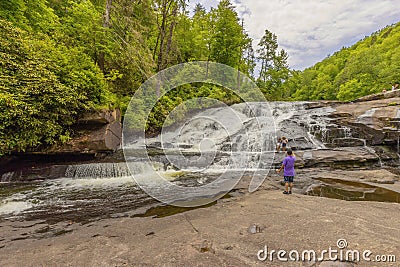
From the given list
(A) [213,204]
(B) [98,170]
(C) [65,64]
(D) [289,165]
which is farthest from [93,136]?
(D) [289,165]

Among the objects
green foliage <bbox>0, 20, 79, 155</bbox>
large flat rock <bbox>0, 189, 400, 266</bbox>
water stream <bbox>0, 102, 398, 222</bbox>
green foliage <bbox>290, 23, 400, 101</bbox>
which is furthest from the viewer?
green foliage <bbox>290, 23, 400, 101</bbox>

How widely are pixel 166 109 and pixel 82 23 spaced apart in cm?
803

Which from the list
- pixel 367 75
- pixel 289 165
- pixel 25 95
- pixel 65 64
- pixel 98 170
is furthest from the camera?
pixel 367 75

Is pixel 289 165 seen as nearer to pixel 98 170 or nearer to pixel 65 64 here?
pixel 98 170

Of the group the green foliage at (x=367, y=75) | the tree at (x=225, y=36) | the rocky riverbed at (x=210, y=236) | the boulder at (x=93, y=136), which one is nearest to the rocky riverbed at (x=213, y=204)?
the rocky riverbed at (x=210, y=236)

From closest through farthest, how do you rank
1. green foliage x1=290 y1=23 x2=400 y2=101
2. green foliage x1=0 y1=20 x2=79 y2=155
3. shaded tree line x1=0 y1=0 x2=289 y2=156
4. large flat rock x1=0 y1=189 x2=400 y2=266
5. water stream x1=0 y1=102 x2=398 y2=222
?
large flat rock x1=0 y1=189 x2=400 y2=266, water stream x1=0 y1=102 x2=398 y2=222, green foliage x1=0 y1=20 x2=79 y2=155, shaded tree line x1=0 y1=0 x2=289 y2=156, green foliage x1=290 y1=23 x2=400 y2=101

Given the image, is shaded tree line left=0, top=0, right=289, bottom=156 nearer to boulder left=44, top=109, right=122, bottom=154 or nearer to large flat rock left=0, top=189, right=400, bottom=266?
boulder left=44, top=109, right=122, bottom=154

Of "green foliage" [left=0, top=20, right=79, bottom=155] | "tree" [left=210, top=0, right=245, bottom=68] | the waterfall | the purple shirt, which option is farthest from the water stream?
"tree" [left=210, top=0, right=245, bottom=68]

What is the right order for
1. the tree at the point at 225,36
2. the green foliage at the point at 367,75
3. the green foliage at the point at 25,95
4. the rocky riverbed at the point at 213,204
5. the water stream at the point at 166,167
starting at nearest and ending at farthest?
the rocky riverbed at the point at 213,204 → the water stream at the point at 166,167 → the green foliage at the point at 25,95 → the tree at the point at 225,36 → the green foliage at the point at 367,75

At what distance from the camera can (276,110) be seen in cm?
2186

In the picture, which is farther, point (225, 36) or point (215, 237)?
point (225, 36)

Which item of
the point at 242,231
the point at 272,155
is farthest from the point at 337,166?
the point at 242,231

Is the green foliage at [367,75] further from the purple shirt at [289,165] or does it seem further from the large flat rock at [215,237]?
the large flat rock at [215,237]

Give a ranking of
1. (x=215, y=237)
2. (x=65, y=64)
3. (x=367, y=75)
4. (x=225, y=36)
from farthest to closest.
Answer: (x=367, y=75) < (x=225, y=36) < (x=65, y=64) < (x=215, y=237)
